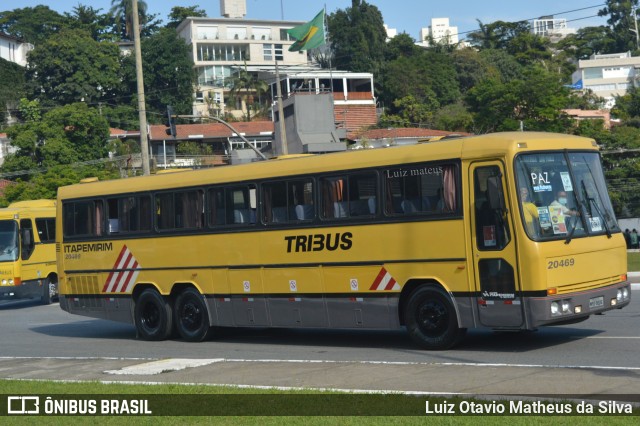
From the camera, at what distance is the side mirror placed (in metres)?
13.6

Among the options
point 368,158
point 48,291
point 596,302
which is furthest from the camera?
point 48,291

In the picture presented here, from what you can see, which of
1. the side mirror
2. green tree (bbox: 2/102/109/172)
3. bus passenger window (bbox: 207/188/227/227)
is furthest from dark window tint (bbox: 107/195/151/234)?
green tree (bbox: 2/102/109/172)

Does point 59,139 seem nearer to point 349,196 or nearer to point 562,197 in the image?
point 349,196

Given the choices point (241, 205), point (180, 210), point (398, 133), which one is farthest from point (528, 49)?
point (241, 205)

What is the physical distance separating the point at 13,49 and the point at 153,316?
349ft

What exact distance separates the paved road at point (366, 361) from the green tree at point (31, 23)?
366ft

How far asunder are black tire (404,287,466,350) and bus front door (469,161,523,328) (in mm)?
591

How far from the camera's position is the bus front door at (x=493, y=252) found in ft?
44.3

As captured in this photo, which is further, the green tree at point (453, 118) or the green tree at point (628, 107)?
the green tree at point (628, 107)

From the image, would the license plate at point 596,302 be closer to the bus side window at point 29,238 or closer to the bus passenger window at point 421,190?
the bus passenger window at point 421,190

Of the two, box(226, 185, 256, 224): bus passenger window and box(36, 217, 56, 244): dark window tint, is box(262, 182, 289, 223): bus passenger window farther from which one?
box(36, 217, 56, 244): dark window tint

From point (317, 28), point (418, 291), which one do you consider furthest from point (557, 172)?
point (317, 28)

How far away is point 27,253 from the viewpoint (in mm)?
32312

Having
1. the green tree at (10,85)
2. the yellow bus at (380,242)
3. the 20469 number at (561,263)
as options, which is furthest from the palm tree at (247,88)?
the 20469 number at (561,263)
